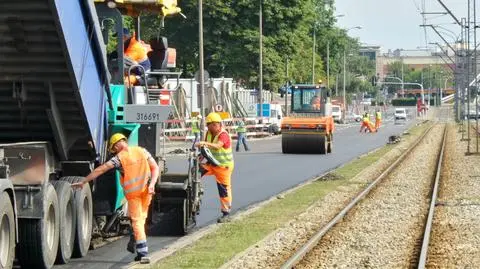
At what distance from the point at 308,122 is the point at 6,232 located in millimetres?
29391

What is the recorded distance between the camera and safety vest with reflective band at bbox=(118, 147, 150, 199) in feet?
35.3

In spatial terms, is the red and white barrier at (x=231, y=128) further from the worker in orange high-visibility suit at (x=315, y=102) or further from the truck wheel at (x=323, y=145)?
the truck wheel at (x=323, y=145)

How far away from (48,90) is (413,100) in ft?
571

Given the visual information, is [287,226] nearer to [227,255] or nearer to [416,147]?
[227,255]

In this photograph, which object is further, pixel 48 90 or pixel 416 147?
pixel 416 147

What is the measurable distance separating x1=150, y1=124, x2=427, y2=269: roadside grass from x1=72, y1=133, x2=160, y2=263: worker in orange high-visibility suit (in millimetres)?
516

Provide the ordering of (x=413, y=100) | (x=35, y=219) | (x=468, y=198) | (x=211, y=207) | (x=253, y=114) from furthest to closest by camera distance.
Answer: (x=413, y=100) < (x=253, y=114) < (x=468, y=198) < (x=211, y=207) < (x=35, y=219)

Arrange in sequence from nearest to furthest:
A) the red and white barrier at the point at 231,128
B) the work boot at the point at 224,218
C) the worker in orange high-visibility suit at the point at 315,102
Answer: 1. the work boot at the point at 224,218
2. the worker in orange high-visibility suit at the point at 315,102
3. the red and white barrier at the point at 231,128

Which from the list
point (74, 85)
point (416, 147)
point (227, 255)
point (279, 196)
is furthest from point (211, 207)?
point (416, 147)

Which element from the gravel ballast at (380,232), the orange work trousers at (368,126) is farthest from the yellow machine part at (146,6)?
the orange work trousers at (368,126)

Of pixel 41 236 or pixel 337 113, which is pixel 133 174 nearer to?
pixel 41 236

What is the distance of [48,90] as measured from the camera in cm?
1039

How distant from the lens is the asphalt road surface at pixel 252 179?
1212 centimetres

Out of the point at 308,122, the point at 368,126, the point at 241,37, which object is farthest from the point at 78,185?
the point at 368,126
